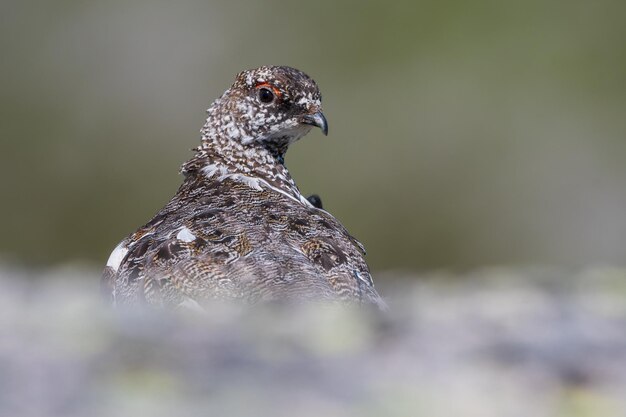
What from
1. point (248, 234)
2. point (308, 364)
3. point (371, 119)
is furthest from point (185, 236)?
point (371, 119)

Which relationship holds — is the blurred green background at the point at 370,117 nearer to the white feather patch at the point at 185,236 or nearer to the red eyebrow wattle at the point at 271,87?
the red eyebrow wattle at the point at 271,87

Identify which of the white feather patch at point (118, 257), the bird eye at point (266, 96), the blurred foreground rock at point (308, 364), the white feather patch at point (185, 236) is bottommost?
the blurred foreground rock at point (308, 364)

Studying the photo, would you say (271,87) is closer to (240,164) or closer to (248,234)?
(240,164)

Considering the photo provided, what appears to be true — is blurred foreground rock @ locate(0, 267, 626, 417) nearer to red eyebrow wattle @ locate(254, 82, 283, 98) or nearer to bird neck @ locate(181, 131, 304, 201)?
bird neck @ locate(181, 131, 304, 201)

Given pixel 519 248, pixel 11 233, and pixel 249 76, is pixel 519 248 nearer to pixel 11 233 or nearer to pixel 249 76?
pixel 11 233

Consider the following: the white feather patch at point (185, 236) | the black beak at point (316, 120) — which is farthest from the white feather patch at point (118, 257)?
the black beak at point (316, 120)

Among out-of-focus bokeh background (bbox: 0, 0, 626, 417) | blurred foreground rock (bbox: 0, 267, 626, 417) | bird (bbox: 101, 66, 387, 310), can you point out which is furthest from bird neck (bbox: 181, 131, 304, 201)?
out-of-focus bokeh background (bbox: 0, 0, 626, 417)
